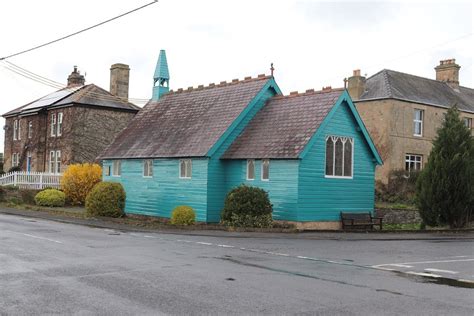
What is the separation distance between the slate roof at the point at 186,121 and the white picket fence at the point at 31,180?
9826 mm

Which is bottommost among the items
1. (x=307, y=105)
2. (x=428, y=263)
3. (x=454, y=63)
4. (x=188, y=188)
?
(x=428, y=263)

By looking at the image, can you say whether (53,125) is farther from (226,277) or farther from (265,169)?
(226,277)

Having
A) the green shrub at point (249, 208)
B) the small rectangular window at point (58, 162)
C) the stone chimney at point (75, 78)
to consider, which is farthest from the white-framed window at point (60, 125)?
the green shrub at point (249, 208)

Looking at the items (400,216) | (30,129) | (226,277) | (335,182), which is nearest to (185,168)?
(335,182)

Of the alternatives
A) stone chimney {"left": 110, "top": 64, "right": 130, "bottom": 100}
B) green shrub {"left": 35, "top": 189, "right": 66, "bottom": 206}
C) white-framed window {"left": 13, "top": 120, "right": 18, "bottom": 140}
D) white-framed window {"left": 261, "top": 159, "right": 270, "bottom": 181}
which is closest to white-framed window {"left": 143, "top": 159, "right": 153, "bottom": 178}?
white-framed window {"left": 261, "top": 159, "right": 270, "bottom": 181}

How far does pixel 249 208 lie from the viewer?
22469 millimetres

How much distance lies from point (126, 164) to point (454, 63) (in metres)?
30.8

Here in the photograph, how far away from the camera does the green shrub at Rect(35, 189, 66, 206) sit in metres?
34.8

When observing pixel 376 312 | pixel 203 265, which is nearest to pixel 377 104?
pixel 203 265

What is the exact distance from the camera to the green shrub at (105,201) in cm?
2753

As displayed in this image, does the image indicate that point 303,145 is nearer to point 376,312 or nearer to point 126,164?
point 126,164

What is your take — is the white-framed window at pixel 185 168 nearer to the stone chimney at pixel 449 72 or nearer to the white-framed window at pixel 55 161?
the white-framed window at pixel 55 161

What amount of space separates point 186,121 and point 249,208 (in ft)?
27.4

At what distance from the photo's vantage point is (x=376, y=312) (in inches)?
320
